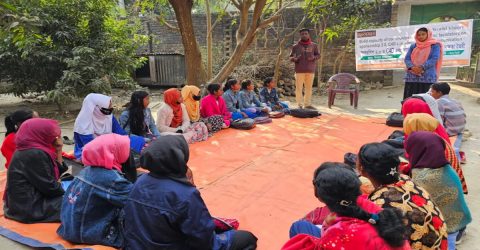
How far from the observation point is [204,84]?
6.96 metres

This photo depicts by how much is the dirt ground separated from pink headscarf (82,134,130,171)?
3.04ft

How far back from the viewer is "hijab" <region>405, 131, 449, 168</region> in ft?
7.66

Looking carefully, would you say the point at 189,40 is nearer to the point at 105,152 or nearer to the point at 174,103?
the point at 174,103

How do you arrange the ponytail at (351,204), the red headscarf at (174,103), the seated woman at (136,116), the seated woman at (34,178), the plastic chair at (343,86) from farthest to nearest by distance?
the plastic chair at (343,86), the red headscarf at (174,103), the seated woman at (136,116), the seated woman at (34,178), the ponytail at (351,204)

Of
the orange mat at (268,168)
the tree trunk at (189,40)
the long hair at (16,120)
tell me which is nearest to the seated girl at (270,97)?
the orange mat at (268,168)

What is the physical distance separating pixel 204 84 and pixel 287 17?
5.39 metres

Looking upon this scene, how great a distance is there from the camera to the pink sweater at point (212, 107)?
19.1ft

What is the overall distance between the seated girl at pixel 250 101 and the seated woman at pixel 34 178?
4.12 m

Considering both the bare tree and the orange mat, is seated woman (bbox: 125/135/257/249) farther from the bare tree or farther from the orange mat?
the bare tree

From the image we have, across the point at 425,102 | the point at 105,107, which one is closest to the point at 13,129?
the point at 105,107

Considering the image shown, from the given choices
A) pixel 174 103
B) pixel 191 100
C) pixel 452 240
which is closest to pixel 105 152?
pixel 452 240

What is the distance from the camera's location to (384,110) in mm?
7715

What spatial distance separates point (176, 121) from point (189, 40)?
76.3 inches

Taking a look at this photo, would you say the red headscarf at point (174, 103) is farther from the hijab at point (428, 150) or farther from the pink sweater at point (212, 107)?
the hijab at point (428, 150)
